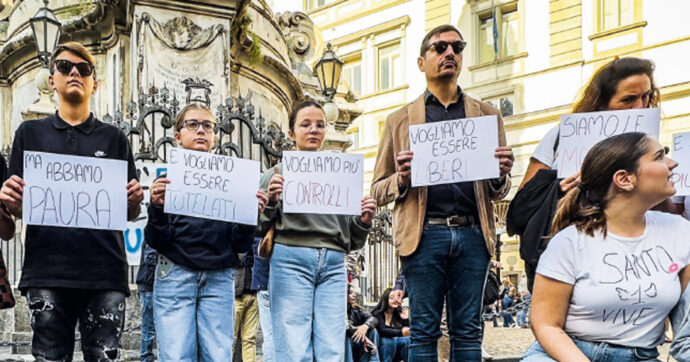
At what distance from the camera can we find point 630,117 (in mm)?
4125

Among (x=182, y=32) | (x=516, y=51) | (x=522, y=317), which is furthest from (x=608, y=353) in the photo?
(x=516, y=51)

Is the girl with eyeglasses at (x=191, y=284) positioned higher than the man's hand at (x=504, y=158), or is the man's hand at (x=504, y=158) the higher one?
the man's hand at (x=504, y=158)

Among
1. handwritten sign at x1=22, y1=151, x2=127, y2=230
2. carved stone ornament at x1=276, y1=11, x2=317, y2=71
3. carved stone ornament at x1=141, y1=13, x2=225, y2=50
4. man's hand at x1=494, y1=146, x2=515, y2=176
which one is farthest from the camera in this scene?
carved stone ornament at x1=276, y1=11, x2=317, y2=71

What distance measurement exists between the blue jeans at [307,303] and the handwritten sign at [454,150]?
0.72 m

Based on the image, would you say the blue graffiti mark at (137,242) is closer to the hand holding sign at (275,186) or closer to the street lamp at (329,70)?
the hand holding sign at (275,186)

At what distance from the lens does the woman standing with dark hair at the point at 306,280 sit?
454 centimetres

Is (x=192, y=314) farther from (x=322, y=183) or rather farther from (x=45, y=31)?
(x=45, y=31)

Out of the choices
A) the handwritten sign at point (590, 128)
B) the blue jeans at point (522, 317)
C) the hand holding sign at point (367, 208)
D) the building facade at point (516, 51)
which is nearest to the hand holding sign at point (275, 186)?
the hand holding sign at point (367, 208)

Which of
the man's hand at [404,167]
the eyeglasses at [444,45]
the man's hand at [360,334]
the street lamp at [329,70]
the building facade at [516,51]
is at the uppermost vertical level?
the building facade at [516,51]

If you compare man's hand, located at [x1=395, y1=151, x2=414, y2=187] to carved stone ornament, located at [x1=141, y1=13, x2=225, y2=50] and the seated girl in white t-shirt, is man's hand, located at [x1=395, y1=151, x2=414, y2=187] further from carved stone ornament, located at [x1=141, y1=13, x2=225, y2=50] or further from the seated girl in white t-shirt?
carved stone ornament, located at [x1=141, y1=13, x2=225, y2=50]

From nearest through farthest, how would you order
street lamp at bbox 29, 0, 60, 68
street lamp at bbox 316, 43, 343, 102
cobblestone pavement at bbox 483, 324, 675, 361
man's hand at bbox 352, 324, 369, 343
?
man's hand at bbox 352, 324, 369, 343 → street lamp at bbox 29, 0, 60, 68 → cobblestone pavement at bbox 483, 324, 675, 361 → street lamp at bbox 316, 43, 343, 102

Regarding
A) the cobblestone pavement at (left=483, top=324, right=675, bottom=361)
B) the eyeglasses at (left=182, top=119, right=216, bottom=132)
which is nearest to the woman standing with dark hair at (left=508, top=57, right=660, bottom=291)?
the eyeglasses at (left=182, top=119, right=216, bottom=132)

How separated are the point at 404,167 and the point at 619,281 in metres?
1.53

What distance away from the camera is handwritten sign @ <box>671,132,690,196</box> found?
442 cm
